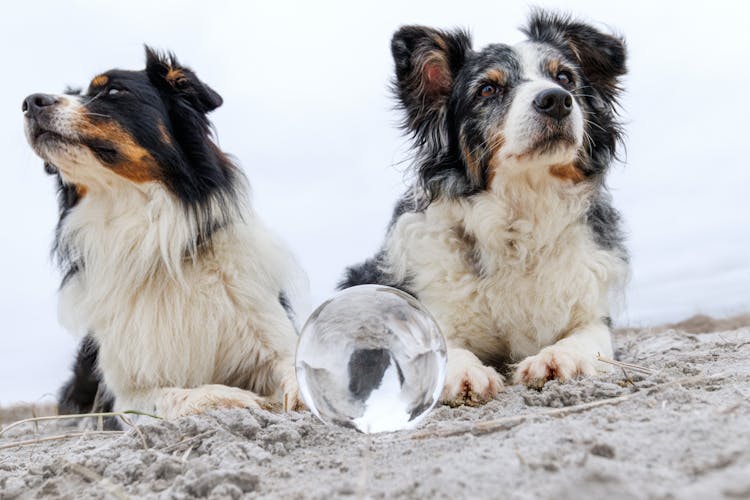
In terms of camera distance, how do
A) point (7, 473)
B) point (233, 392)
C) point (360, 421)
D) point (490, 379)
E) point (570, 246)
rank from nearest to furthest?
point (360, 421) < point (7, 473) < point (490, 379) < point (233, 392) < point (570, 246)

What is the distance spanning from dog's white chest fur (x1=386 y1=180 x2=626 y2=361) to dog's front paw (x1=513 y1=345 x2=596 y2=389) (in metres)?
0.62

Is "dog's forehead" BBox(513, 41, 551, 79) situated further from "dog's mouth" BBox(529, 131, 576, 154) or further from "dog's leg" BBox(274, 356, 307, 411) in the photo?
"dog's leg" BBox(274, 356, 307, 411)

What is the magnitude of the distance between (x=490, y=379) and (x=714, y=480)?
1.81m

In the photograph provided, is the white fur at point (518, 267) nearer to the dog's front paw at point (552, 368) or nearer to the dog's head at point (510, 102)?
the dog's head at point (510, 102)

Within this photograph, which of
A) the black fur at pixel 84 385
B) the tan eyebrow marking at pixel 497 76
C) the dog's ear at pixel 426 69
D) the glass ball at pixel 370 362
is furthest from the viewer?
the black fur at pixel 84 385

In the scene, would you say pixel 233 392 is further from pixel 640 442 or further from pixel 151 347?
pixel 640 442

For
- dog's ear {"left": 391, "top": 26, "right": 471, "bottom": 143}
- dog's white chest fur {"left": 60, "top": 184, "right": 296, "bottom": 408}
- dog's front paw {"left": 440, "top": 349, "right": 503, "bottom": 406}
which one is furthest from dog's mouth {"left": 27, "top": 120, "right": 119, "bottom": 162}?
dog's front paw {"left": 440, "top": 349, "right": 503, "bottom": 406}

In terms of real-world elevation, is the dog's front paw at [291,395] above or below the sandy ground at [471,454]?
above

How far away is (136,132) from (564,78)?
95.9 inches

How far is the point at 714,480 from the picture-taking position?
1299mm

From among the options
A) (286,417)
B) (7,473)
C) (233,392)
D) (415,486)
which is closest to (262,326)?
(233,392)

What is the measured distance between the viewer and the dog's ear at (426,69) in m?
4.28

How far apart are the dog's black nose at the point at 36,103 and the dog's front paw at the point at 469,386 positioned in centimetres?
254

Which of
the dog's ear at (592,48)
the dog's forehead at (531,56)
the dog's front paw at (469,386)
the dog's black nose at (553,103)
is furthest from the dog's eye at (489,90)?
the dog's front paw at (469,386)
